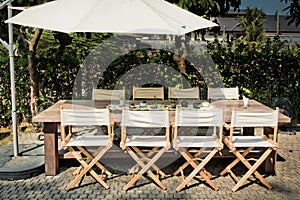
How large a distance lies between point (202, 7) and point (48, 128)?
3558 mm

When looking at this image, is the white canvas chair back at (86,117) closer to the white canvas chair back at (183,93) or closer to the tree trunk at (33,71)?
the white canvas chair back at (183,93)

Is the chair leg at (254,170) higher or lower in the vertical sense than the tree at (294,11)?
lower

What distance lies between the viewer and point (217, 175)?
4805 mm

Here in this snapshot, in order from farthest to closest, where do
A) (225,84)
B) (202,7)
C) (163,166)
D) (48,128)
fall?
1. (225,84)
2. (202,7)
3. (163,166)
4. (48,128)

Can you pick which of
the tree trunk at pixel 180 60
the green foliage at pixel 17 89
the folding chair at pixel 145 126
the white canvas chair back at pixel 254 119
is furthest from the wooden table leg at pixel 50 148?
the tree trunk at pixel 180 60

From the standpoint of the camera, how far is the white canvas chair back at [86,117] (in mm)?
4121

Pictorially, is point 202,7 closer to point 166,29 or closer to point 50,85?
point 166,29

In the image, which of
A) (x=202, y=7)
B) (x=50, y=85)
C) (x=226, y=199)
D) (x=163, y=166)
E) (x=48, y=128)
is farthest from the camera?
(x=50, y=85)

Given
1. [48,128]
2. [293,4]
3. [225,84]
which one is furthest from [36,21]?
[293,4]

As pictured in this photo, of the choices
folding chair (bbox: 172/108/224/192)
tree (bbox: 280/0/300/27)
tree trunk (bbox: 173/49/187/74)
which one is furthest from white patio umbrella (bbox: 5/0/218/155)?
tree (bbox: 280/0/300/27)

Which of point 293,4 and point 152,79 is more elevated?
point 293,4

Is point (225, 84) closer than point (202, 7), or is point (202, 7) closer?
point (202, 7)

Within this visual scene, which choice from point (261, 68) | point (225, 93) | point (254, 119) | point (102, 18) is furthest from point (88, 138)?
point (261, 68)

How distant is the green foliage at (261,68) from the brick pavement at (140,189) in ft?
11.1
